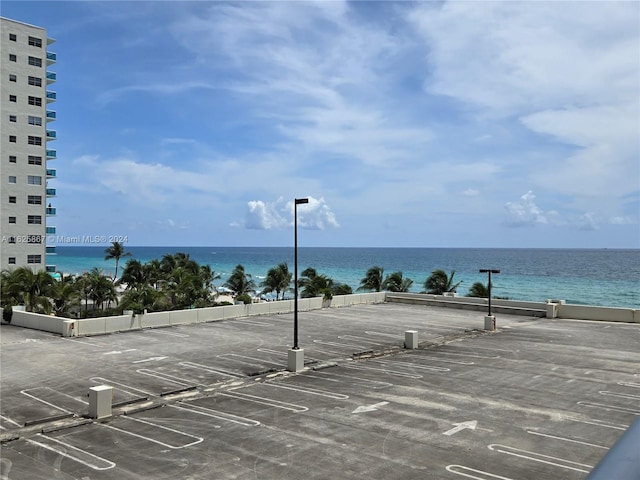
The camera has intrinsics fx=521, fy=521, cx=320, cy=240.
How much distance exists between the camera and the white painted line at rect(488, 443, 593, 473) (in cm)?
1330

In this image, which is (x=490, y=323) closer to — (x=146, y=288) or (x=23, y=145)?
(x=146, y=288)

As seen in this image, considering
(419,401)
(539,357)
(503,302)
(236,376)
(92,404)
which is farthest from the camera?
(503,302)

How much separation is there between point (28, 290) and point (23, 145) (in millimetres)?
40451

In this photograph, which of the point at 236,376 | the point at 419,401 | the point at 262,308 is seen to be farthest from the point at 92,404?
the point at 262,308

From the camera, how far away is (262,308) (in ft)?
144

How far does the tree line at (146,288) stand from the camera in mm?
39375

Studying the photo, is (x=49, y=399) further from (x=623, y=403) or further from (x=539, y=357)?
(x=539, y=357)

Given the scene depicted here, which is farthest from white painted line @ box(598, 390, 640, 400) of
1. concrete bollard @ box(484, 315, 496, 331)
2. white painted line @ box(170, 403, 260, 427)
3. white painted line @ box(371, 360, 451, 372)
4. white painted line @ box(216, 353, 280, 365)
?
concrete bollard @ box(484, 315, 496, 331)

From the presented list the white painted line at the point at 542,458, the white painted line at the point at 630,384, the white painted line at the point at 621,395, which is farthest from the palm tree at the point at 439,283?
the white painted line at the point at 542,458

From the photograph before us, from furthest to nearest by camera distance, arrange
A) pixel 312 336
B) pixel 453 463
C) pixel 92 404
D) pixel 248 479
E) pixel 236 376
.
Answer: pixel 312 336 → pixel 236 376 → pixel 92 404 → pixel 453 463 → pixel 248 479

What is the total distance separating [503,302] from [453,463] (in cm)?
3737

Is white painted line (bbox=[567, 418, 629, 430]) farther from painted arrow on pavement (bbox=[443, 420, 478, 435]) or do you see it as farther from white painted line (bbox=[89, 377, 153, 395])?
white painted line (bbox=[89, 377, 153, 395])

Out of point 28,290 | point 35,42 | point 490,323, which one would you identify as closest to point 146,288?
point 28,290

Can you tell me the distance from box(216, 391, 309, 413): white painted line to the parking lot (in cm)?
11
